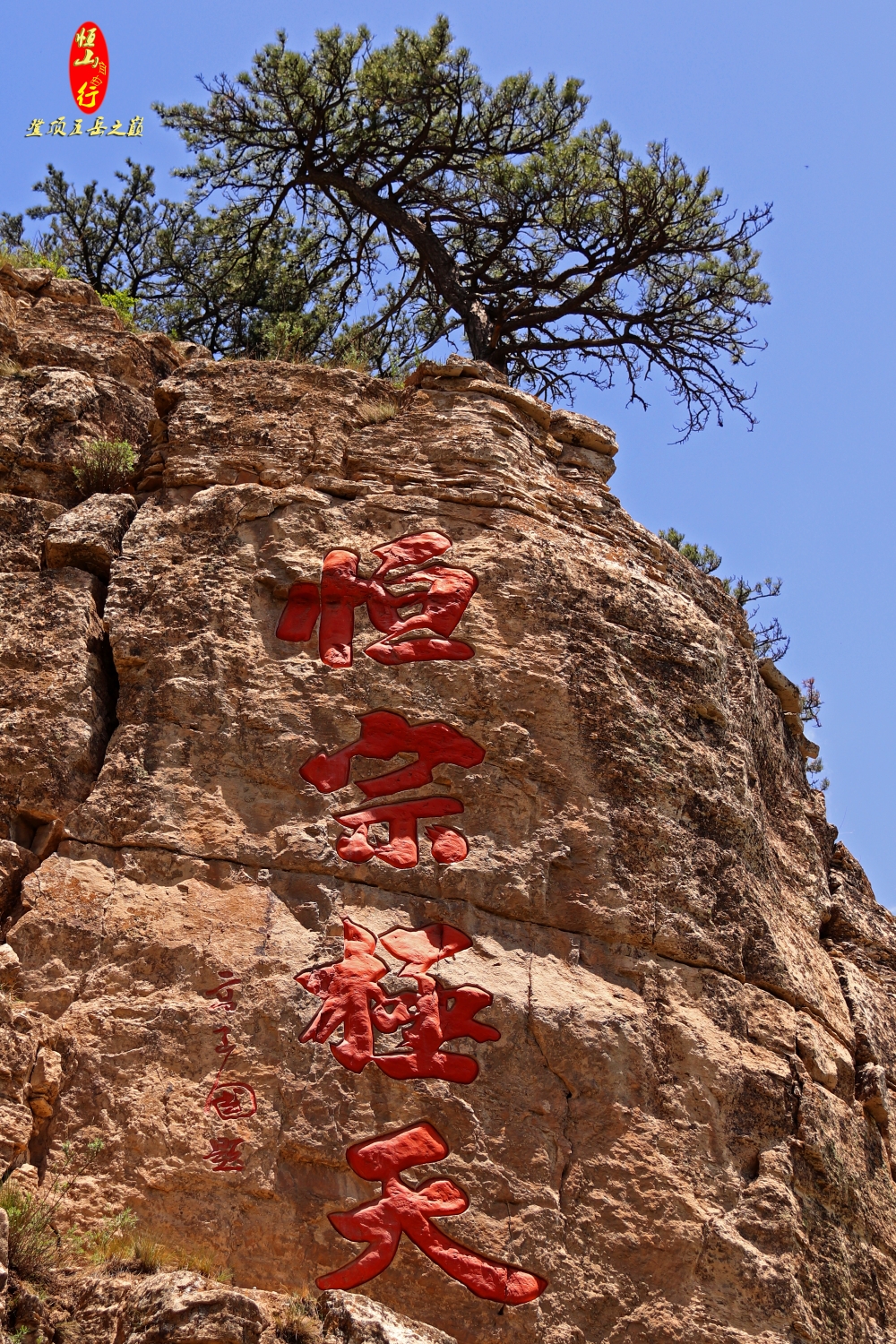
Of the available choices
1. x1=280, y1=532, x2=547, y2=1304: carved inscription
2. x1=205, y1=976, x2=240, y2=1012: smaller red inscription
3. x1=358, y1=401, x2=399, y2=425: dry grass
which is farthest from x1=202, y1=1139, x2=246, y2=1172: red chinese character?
x1=358, y1=401, x2=399, y2=425: dry grass

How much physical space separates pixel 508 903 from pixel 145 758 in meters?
1.88

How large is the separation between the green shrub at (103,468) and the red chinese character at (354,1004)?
123 inches

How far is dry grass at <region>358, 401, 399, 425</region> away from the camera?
7.74m

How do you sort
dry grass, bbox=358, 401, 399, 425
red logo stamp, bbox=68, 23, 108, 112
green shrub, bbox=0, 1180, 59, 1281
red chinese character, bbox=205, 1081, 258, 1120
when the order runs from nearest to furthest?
green shrub, bbox=0, 1180, 59, 1281 < red chinese character, bbox=205, 1081, 258, 1120 < dry grass, bbox=358, 401, 399, 425 < red logo stamp, bbox=68, 23, 108, 112

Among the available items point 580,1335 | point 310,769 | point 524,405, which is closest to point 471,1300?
point 580,1335

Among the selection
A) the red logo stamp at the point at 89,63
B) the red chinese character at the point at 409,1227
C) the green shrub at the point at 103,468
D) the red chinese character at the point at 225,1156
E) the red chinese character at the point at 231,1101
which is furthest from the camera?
the red logo stamp at the point at 89,63

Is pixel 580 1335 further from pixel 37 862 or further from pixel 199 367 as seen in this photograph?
pixel 199 367

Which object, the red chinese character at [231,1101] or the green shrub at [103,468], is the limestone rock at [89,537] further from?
the red chinese character at [231,1101]

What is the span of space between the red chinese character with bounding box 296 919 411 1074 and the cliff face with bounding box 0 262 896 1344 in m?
0.02

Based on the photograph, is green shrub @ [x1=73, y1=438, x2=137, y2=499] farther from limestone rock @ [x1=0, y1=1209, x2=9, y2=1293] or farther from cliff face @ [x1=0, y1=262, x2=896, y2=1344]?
limestone rock @ [x1=0, y1=1209, x2=9, y2=1293]

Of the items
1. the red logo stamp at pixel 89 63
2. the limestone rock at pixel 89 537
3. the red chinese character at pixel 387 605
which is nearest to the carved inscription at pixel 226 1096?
the red chinese character at pixel 387 605

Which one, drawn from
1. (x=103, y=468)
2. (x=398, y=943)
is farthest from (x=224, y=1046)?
(x=103, y=468)

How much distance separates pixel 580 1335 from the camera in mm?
5242

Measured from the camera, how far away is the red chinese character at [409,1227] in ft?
17.1
